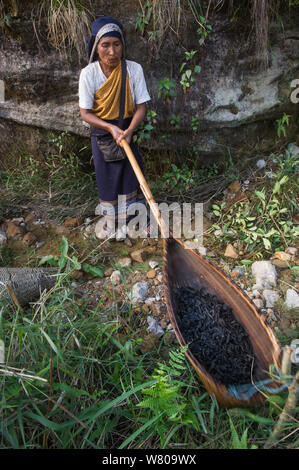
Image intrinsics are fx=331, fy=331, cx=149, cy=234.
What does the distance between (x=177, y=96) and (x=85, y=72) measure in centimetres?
98

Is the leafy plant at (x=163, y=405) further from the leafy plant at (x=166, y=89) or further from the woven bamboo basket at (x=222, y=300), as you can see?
the leafy plant at (x=166, y=89)

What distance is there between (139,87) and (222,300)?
1.47 m

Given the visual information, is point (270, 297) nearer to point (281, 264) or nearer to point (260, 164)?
point (281, 264)

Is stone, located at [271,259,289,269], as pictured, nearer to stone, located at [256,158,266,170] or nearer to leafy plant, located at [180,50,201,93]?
stone, located at [256,158,266,170]

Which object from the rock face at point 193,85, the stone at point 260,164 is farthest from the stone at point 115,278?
the stone at point 260,164

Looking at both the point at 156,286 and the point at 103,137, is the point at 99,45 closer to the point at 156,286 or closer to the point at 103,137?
the point at 103,137

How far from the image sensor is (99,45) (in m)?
1.98

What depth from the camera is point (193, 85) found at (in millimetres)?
2793

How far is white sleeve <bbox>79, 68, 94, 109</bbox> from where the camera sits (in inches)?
82.2

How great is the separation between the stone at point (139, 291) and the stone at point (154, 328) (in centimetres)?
17

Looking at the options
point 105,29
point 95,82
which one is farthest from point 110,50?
point 95,82

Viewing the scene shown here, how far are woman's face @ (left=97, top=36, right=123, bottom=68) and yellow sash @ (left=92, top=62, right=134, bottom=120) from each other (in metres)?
0.07

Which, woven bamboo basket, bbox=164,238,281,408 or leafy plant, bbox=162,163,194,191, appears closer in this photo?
woven bamboo basket, bbox=164,238,281,408

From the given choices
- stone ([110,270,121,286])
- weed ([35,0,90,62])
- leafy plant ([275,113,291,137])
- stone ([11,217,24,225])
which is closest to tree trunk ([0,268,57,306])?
stone ([110,270,121,286])
